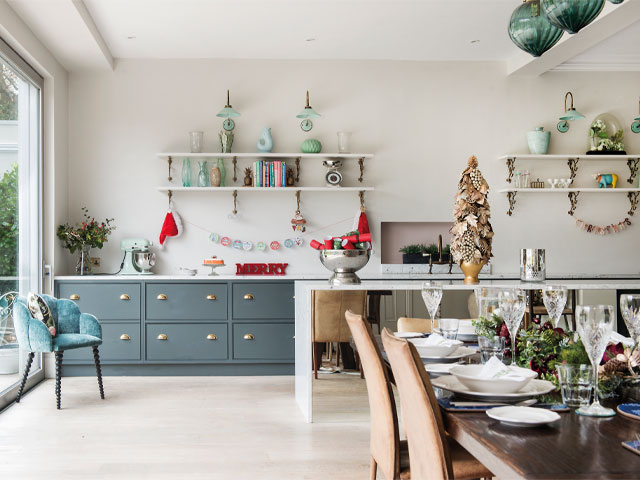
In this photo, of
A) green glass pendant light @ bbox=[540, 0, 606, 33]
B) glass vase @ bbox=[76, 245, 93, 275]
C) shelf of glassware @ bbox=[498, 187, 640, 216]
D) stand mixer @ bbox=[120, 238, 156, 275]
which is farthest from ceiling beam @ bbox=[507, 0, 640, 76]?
glass vase @ bbox=[76, 245, 93, 275]

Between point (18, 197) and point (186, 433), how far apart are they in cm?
216

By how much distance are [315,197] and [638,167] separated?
9.76 feet

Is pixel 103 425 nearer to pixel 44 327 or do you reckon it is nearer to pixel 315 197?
pixel 44 327

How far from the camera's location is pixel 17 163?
460 centimetres

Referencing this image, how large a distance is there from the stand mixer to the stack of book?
1094 mm

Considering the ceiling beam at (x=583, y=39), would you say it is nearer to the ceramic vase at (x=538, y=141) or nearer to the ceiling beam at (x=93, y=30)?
the ceramic vase at (x=538, y=141)

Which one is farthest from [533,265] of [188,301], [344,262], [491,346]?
[188,301]

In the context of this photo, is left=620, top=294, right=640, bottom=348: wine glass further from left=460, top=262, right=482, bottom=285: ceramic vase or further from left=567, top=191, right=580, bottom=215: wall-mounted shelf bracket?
left=567, top=191, right=580, bottom=215: wall-mounted shelf bracket

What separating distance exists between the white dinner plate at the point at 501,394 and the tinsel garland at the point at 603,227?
464 cm

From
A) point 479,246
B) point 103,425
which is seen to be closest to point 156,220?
point 103,425

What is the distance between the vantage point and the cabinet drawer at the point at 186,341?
5277 mm

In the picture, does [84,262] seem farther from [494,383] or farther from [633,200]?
[633,200]

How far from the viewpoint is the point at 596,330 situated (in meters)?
1.52

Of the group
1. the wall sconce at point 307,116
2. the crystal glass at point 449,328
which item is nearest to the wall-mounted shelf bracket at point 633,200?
the wall sconce at point 307,116
